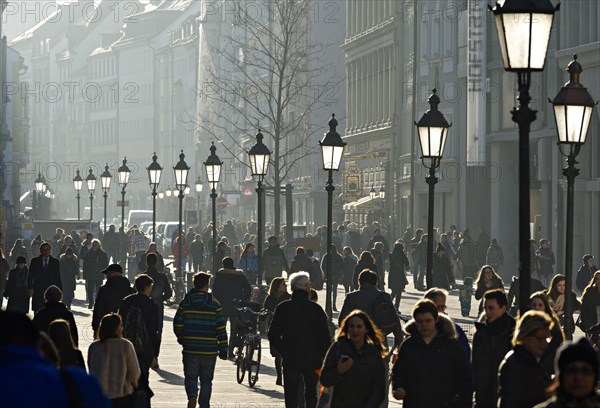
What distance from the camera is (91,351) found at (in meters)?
13.5

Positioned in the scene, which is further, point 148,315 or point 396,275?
point 396,275

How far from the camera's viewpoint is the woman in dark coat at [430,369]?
471 inches

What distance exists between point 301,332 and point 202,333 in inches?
64.8

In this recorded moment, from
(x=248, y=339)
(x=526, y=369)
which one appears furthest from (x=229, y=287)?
(x=526, y=369)

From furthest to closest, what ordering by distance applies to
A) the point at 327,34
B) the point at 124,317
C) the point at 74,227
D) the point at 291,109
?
the point at 291,109, the point at 327,34, the point at 74,227, the point at 124,317

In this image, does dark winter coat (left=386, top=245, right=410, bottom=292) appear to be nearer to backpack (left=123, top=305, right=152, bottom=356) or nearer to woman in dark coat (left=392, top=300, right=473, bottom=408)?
backpack (left=123, top=305, right=152, bottom=356)

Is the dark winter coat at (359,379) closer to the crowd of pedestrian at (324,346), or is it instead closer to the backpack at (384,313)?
the crowd of pedestrian at (324,346)

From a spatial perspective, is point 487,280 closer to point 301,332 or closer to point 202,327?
point 202,327

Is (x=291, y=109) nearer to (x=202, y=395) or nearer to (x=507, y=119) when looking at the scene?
(x=507, y=119)

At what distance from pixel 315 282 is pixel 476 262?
14277 mm

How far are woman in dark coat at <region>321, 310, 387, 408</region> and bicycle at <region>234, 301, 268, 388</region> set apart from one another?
9750 mm

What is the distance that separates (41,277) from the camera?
95.1 feet

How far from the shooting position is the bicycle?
73.9 ft

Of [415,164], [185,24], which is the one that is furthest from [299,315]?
[185,24]
